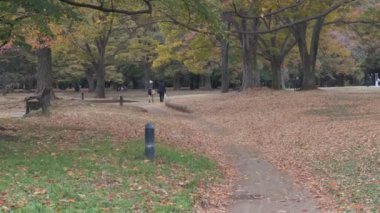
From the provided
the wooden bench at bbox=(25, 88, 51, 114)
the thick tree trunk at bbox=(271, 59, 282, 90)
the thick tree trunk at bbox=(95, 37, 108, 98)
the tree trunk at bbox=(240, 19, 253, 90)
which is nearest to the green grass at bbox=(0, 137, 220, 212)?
the wooden bench at bbox=(25, 88, 51, 114)

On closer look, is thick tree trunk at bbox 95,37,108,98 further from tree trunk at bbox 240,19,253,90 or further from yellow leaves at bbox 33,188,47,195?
yellow leaves at bbox 33,188,47,195

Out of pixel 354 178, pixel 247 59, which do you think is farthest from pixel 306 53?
pixel 354 178

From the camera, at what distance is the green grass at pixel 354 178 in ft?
29.1

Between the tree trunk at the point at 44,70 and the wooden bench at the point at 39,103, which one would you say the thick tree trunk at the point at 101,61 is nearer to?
the tree trunk at the point at 44,70

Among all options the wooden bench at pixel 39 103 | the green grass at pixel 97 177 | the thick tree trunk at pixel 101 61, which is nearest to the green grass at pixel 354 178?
the green grass at pixel 97 177

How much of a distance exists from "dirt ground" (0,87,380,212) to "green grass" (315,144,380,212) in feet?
0.65

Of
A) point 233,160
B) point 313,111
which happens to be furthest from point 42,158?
point 313,111

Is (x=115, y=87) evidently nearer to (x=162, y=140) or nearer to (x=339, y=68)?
(x=339, y=68)

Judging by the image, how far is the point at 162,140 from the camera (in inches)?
640

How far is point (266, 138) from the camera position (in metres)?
18.8

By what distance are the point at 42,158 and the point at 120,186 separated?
248 cm

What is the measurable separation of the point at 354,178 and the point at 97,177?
4783 millimetres

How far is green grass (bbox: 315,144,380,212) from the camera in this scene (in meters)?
8.88

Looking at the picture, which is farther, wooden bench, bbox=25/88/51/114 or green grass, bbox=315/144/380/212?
wooden bench, bbox=25/88/51/114
